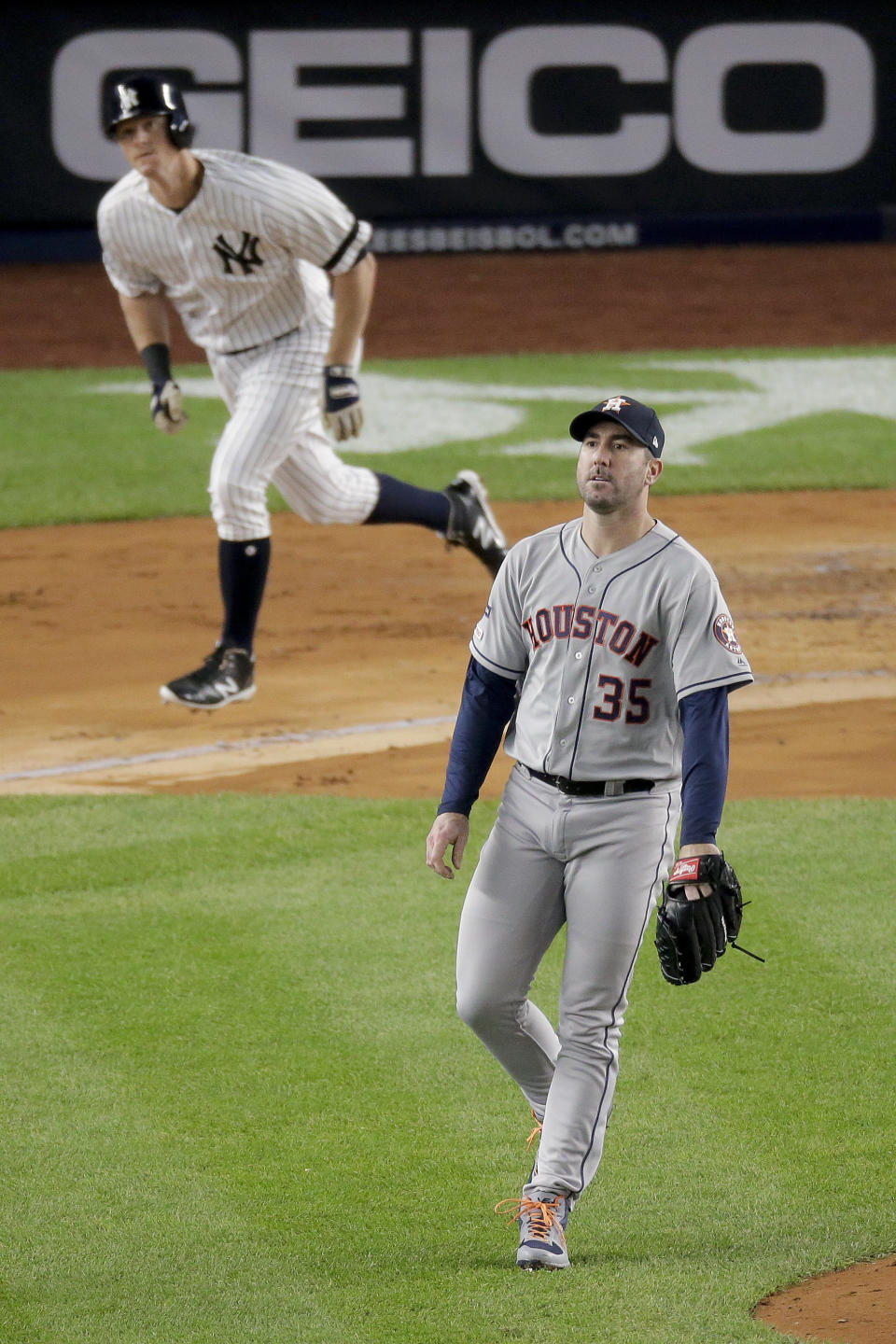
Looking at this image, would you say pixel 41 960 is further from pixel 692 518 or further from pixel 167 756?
pixel 692 518

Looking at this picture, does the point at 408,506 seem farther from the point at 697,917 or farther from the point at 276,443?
the point at 697,917

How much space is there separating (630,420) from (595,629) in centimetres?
40

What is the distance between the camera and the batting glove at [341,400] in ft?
24.5

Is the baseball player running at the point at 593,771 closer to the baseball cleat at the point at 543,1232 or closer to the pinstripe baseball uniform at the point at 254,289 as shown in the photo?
the baseball cleat at the point at 543,1232

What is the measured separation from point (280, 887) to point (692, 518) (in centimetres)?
630

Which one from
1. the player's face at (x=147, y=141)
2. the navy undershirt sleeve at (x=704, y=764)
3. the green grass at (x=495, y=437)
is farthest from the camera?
the green grass at (x=495, y=437)

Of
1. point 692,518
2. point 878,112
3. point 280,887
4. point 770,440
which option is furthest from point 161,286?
point 878,112

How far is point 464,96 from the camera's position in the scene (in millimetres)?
18766

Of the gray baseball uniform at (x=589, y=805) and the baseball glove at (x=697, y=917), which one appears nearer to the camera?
the baseball glove at (x=697, y=917)

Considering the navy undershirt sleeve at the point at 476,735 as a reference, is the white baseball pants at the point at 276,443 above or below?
below

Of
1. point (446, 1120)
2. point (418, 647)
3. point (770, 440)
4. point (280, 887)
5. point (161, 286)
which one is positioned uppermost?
point (161, 286)

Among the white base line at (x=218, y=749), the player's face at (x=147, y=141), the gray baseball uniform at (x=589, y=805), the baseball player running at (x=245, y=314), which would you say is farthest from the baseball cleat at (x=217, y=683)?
the gray baseball uniform at (x=589, y=805)

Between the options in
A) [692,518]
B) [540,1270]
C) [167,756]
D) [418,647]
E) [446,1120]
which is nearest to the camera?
[540,1270]

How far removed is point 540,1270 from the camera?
346 cm
